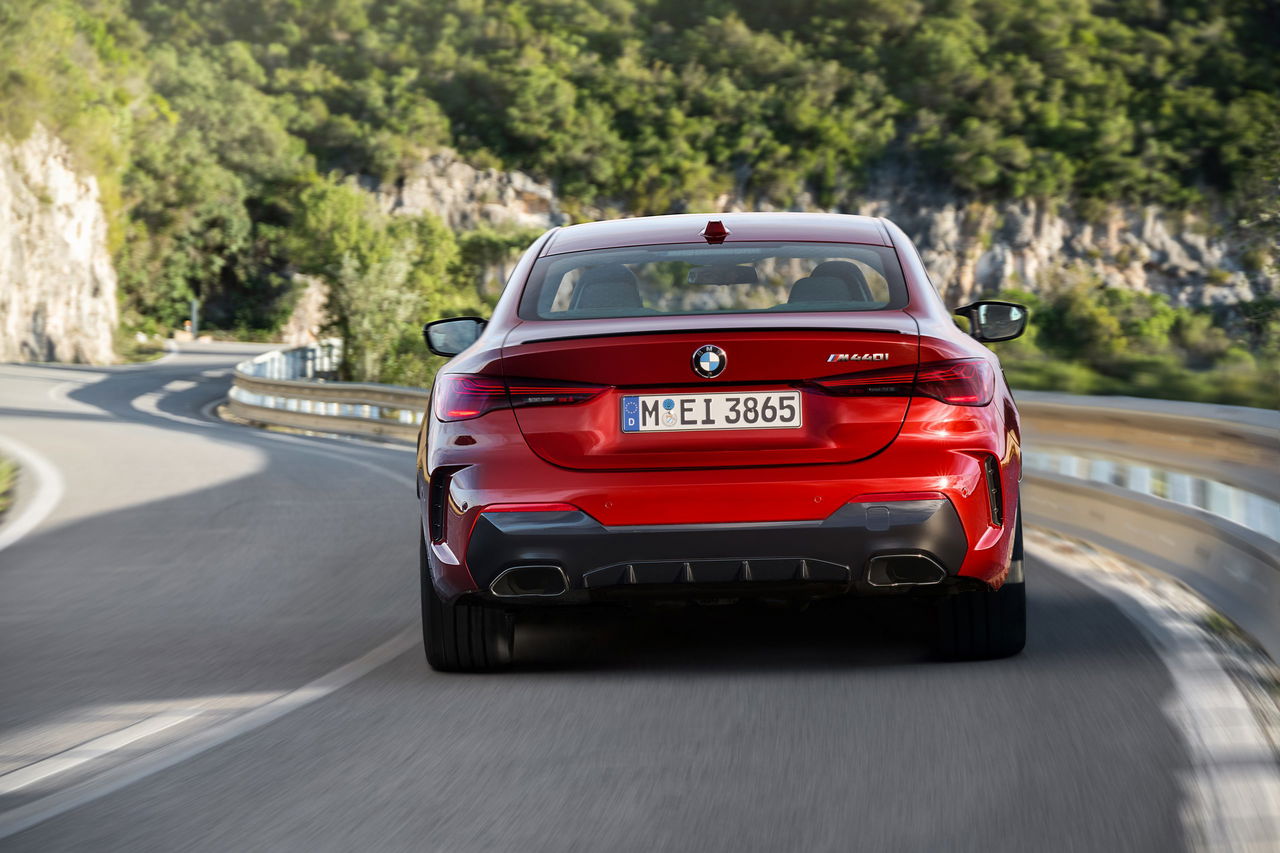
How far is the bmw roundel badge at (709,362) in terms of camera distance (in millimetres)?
5016

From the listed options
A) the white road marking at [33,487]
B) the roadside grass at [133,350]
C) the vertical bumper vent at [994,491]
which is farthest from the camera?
the roadside grass at [133,350]

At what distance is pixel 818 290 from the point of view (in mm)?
5789

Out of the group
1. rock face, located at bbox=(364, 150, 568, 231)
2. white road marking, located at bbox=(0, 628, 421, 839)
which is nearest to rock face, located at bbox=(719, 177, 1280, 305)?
rock face, located at bbox=(364, 150, 568, 231)

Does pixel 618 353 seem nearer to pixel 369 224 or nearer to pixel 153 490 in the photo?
pixel 153 490

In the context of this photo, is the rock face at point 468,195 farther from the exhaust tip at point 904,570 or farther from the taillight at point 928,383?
the exhaust tip at point 904,570

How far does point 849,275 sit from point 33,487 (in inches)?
394

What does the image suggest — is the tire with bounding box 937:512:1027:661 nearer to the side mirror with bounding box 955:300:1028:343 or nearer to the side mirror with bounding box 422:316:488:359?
the side mirror with bounding box 955:300:1028:343

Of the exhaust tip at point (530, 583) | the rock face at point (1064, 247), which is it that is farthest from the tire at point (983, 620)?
the rock face at point (1064, 247)

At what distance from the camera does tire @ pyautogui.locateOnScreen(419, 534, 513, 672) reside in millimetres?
5559

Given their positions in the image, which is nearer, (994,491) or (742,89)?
(994,491)

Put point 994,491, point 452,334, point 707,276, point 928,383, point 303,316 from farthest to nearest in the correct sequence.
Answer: point 303,316, point 452,334, point 707,276, point 994,491, point 928,383

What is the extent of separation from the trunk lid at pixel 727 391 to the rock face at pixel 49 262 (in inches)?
1911

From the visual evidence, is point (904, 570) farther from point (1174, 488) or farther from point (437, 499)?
point (1174, 488)

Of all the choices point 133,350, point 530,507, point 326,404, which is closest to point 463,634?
point 530,507
